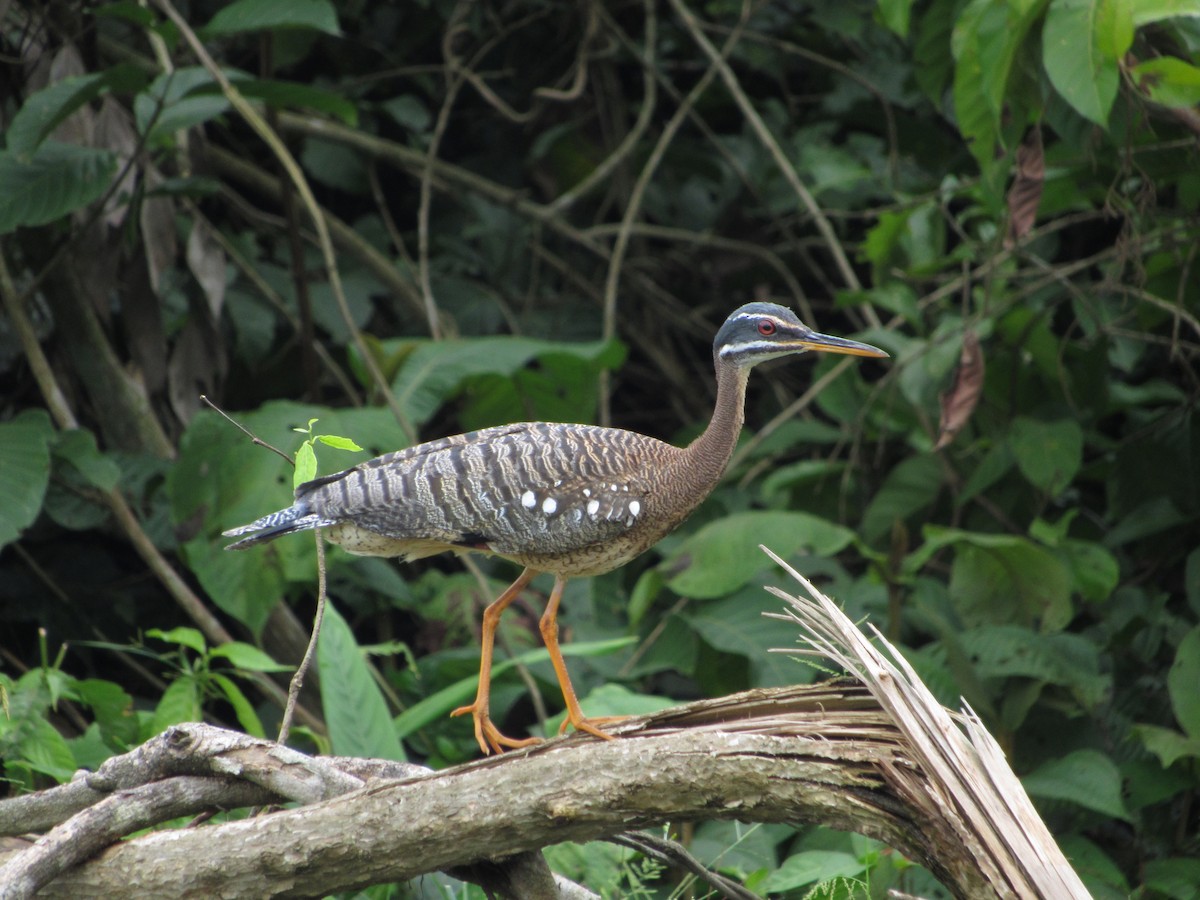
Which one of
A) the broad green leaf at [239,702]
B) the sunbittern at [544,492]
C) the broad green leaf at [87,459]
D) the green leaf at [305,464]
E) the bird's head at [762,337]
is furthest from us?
the broad green leaf at [87,459]

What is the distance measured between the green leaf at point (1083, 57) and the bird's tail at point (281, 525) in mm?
2509

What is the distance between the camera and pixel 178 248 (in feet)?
19.9

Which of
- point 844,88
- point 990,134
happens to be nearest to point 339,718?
point 990,134

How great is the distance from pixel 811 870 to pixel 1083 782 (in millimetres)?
1530

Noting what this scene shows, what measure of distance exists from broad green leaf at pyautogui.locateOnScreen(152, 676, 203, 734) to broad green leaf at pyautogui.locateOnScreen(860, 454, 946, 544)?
10.9 feet

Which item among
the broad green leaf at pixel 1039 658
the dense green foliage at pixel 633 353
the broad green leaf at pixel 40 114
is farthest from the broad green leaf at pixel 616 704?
the broad green leaf at pixel 40 114

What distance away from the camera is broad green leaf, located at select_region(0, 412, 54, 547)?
455 centimetres

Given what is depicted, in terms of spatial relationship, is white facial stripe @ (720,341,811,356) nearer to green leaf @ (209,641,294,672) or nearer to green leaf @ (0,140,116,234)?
green leaf @ (209,641,294,672)

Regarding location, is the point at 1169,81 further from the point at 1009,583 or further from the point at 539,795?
the point at 539,795

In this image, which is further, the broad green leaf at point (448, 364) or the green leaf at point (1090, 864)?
the broad green leaf at point (448, 364)

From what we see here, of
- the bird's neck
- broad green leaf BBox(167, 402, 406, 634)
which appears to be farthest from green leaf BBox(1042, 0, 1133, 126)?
broad green leaf BBox(167, 402, 406, 634)

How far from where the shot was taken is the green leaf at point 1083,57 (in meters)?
3.60

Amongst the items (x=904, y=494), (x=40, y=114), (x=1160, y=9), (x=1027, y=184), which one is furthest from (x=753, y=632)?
(x=40, y=114)

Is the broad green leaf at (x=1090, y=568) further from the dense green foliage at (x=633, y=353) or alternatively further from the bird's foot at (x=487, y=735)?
the bird's foot at (x=487, y=735)
